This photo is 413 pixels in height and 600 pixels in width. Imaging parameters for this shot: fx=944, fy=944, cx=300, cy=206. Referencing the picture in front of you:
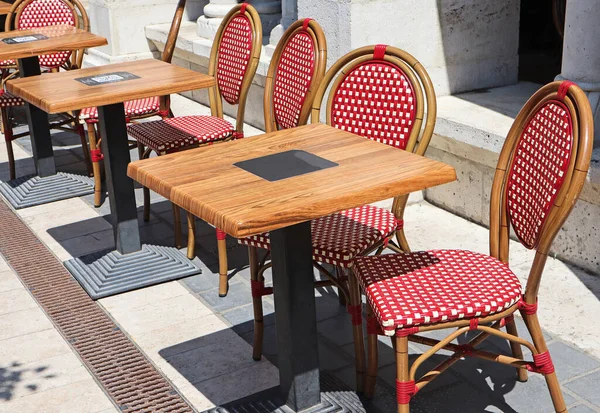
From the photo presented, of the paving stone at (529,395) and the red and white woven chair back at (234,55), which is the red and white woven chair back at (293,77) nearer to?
the red and white woven chair back at (234,55)

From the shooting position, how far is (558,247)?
4.32 m

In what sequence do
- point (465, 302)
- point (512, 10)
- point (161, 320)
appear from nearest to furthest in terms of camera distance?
point (465, 302) < point (161, 320) < point (512, 10)

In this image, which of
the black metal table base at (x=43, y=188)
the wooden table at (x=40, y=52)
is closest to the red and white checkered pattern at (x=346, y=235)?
the black metal table base at (x=43, y=188)

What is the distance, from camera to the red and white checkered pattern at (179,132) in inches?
180

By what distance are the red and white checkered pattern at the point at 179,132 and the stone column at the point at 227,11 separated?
8.71ft

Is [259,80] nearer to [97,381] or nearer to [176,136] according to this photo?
[176,136]

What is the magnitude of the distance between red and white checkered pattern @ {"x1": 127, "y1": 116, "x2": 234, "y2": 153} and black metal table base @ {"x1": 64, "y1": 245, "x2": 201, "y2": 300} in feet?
1.72

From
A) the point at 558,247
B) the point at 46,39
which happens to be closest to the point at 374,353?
the point at 558,247

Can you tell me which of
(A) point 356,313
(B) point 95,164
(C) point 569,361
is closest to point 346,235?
(A) point 356,313

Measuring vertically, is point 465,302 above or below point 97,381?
above

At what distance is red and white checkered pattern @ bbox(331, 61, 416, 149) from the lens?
3.67 m

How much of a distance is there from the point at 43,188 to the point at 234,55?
1.73 metres

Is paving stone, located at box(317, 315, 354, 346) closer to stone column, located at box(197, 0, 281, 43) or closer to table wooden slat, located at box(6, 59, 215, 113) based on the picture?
table wooden slat, located at box(6, 59, 215, 113)

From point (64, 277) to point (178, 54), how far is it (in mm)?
3751
